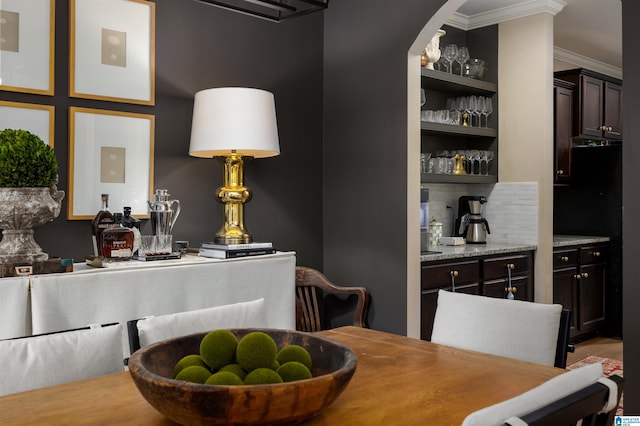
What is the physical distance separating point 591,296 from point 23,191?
468 cm

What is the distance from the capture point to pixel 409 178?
337cm

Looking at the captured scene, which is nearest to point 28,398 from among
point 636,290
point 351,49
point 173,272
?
point 173,272

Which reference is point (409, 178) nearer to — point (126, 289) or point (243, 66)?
point (243, 66)

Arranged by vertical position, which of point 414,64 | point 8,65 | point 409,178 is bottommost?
point 409,178

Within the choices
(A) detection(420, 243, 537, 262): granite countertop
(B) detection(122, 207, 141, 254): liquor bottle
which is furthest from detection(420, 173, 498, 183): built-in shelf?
(B) detection(122, 207, 141, 254): liquor bottle

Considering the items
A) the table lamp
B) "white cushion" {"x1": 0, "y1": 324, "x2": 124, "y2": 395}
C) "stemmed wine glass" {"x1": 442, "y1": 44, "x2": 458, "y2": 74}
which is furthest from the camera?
"stemmed wine glass" {"x1": 442, "y1": 44, "x2": 458, "y2": 74}

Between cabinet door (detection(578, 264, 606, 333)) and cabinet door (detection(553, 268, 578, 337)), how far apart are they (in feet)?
0.26

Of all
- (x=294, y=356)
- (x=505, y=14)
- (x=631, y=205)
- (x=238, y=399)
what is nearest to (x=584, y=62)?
(x=505, y=14)

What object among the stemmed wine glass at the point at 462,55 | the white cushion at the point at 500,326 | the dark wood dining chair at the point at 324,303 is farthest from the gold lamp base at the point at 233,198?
the stemmed wine glass at the point at 462,55

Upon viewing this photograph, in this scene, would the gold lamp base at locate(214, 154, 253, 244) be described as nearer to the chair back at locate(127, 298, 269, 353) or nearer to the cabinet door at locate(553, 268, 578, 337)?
the chair back at locate(127, 298, 269, 353)

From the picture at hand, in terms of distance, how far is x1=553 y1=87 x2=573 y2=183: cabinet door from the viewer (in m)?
5.15

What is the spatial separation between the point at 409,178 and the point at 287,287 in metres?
0.93

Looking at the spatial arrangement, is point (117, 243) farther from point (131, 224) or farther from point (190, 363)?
point (190, 363)

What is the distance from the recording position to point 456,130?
4.35 m
